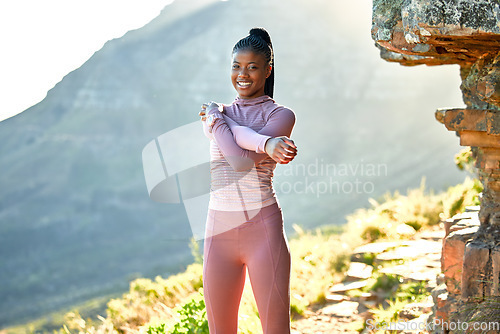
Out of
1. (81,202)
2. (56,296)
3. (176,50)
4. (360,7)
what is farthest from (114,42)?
(56,296)

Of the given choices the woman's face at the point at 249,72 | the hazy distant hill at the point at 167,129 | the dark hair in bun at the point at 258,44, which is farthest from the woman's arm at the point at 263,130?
the hazy distant hill at the point at 167,129

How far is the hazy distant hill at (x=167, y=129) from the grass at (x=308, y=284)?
116ft

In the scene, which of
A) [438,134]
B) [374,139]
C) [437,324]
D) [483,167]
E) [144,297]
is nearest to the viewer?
[483,167]

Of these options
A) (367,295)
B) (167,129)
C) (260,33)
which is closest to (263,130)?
(260,33)

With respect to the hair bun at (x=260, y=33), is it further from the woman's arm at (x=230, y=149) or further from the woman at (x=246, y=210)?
the woman's arm at (x=230, y=149)

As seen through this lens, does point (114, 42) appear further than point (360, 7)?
Yes

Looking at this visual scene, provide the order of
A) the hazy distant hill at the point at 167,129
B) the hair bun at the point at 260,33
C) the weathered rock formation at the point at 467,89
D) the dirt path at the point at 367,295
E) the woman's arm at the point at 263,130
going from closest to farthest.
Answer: the weathered rock formation at the point at 467,89 → the woman's arm at the point at 263,130 → the hair bun at the point at 260,33 → the dirt path at the point at 367,295 → the hazy distant hill at the point at 167,129

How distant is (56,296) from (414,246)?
136 ft

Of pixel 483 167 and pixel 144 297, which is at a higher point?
pixel 483 167

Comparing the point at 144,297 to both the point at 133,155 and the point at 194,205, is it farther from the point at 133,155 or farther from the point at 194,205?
the point at 133,155

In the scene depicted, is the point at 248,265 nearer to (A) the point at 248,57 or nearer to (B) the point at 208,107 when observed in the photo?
(B) the point at 208,107

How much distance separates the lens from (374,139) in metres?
63.1

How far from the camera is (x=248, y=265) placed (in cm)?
212

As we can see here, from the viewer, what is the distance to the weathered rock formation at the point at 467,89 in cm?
152
